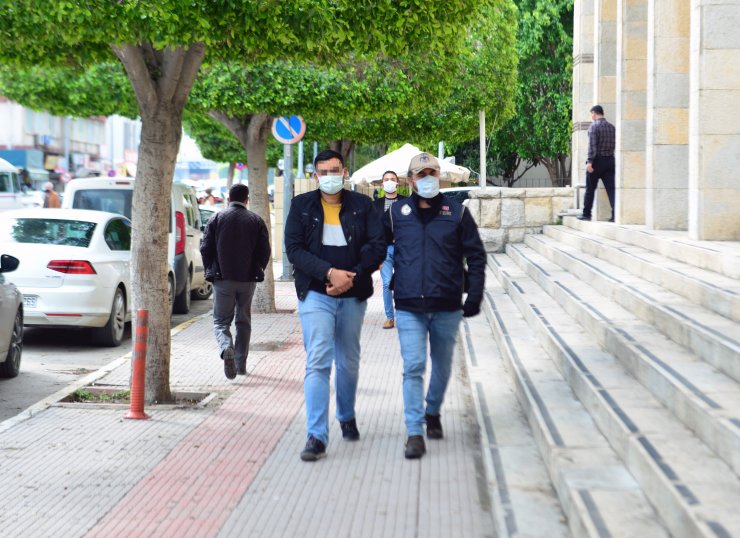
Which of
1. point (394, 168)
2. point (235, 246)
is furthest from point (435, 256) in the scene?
point (394, 168)

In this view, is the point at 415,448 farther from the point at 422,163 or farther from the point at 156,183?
the point at 156,183

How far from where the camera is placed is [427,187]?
7078 mm

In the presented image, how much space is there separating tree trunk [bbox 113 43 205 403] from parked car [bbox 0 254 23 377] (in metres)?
1.56

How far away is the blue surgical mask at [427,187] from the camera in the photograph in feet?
23.2

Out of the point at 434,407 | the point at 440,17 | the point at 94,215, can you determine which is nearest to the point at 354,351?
the point at 434,407

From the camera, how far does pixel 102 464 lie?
701cm

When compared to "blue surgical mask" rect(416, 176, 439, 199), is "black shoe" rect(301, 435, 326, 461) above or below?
below

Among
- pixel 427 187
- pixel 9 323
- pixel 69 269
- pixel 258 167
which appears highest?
pixel 258 167

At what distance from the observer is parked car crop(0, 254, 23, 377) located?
33.5 ft

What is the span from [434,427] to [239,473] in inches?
57.0

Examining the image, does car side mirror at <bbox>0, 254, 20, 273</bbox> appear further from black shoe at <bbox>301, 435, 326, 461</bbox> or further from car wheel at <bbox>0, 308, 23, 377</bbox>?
black shoe at <bbox>301, 435, 326, 461</bbox>

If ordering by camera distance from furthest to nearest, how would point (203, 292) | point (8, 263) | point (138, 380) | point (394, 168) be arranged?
point (394, 168), point (203, 292), point (8, 263), point (138, 380)

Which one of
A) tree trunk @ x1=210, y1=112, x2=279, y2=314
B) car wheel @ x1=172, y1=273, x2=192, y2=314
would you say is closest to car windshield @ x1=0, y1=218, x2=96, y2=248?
tree trunk @ x1=210, y1=112, x2=279, y2=314

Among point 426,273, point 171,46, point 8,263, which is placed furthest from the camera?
point 8,263
